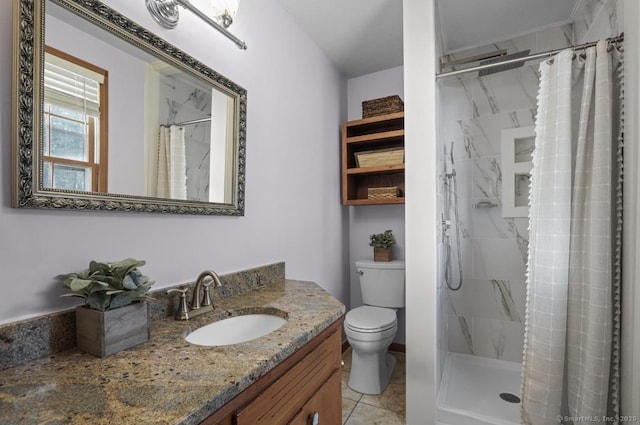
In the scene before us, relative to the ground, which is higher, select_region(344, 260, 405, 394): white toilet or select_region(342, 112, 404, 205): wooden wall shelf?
select_region(342, 112, 404, 205): wooden wall shelf

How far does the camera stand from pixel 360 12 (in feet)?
6.62

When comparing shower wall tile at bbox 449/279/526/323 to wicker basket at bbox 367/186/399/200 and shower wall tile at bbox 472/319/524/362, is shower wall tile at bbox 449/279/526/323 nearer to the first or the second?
shower wall tile at bbox 472/319/524/362

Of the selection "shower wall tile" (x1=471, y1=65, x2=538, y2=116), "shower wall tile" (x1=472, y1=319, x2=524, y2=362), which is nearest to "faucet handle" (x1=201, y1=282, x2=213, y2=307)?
"shower wall tile" (x1=472, y1=319, x2=524, y2=362)

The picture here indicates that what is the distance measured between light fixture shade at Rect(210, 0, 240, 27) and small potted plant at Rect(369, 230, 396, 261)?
183cm

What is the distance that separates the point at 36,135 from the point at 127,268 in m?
0.43

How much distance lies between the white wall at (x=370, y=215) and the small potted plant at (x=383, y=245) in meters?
0.12

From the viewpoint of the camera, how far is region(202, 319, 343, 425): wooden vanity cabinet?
2.35ft

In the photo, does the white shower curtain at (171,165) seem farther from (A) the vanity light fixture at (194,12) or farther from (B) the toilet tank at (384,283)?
(B) the toilet tank at (384,283)

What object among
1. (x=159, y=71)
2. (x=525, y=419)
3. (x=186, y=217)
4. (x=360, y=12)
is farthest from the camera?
(x=360, y=12)

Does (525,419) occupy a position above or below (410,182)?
below

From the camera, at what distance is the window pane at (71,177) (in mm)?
886

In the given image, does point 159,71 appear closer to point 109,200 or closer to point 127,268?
point 109,200

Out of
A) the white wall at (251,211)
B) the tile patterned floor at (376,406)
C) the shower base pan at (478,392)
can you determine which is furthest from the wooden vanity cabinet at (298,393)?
the shower base pan at (478,392)

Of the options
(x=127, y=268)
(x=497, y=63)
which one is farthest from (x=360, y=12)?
(x=127, y=268)
